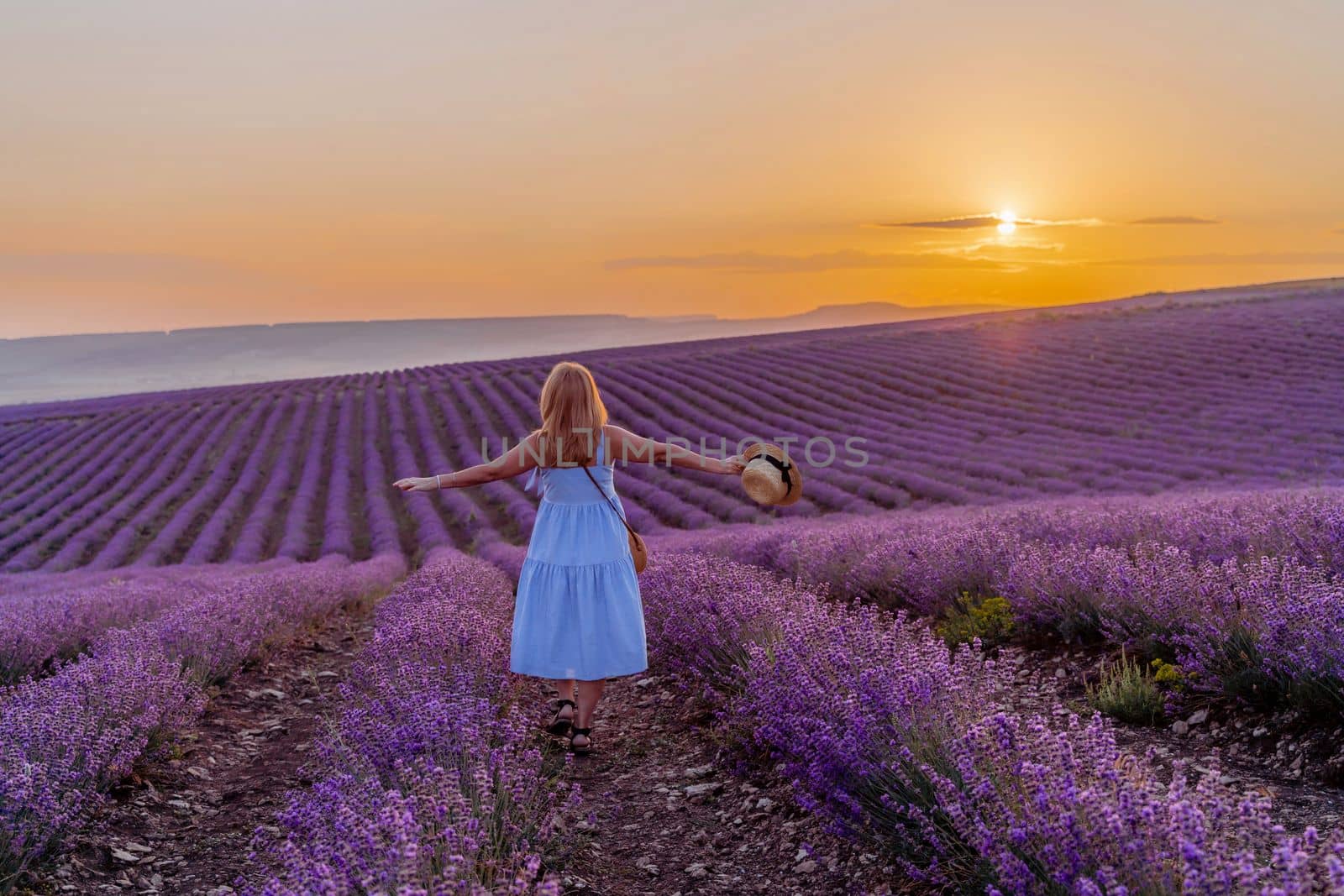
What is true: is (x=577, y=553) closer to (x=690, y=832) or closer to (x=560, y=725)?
(x=560, y=725)

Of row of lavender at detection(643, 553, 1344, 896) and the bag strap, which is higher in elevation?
the bag strap

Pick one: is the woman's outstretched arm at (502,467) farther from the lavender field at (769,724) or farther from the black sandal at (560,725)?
the black sandal at (560,725)

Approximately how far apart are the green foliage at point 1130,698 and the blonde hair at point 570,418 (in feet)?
8.34

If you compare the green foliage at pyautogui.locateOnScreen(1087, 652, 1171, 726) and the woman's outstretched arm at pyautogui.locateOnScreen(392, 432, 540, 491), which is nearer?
the green foliage at pyautogui.locateOnScreen(1087, 652, 1171, 726)

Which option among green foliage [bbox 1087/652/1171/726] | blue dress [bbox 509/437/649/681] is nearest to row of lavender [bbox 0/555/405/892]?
blue dress [bbox 509/437/649/681]

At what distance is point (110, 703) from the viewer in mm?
3969

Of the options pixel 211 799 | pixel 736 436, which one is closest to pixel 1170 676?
pixel 211 799

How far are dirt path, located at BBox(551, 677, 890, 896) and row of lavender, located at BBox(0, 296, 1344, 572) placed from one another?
34.3 feet

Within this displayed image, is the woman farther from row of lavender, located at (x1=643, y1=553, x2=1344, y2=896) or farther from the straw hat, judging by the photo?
row of lavender, located at (x1=643, y1=553, x2=1344, y2=896)

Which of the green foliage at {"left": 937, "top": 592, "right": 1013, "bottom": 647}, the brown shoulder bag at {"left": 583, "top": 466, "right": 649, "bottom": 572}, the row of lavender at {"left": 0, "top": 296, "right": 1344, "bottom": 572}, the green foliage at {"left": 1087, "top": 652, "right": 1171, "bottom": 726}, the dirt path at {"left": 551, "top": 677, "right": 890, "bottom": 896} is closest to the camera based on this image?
the dirt path at {"left": 551, "top": 677, "right": 890, "bottom": 896}

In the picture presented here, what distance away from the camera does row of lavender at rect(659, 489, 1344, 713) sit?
3375 mm

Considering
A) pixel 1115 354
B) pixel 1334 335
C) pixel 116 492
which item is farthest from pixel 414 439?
pixel 1334 335

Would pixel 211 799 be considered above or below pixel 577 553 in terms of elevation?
below

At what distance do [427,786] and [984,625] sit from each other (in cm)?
348
